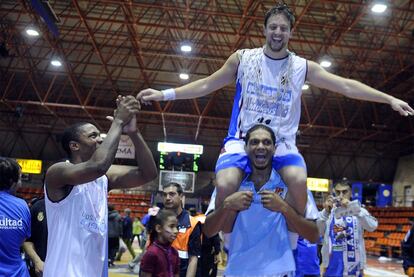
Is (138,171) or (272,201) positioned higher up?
(138,171)

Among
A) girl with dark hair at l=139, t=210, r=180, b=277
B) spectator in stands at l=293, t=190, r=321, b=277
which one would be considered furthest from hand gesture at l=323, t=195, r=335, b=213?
girl with dark hair at l=139, t=210, r=180, b=277

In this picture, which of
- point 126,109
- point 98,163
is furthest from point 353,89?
point 98,163

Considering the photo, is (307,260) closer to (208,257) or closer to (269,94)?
(208,257)

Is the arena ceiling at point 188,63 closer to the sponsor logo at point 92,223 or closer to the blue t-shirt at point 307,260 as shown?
the blue t-shirt at point 307,260

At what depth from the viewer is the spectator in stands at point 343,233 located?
668cm

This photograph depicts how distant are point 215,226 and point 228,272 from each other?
30 centimetres

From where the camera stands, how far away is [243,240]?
9.88ft

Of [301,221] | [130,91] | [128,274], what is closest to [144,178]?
[301,221]

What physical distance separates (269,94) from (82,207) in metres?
1.46

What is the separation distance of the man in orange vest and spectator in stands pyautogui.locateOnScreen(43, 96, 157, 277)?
1.93 meters

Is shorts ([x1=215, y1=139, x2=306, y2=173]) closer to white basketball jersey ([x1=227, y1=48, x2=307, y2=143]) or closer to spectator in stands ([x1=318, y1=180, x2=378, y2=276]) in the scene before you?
white basketball jersey ([x1=227, y1=48, x2=307, y2=143])

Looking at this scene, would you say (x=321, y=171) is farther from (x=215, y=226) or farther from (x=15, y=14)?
(x=215, y=226)

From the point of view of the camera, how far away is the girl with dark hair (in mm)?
4488

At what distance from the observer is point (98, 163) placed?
A: 300 cm
